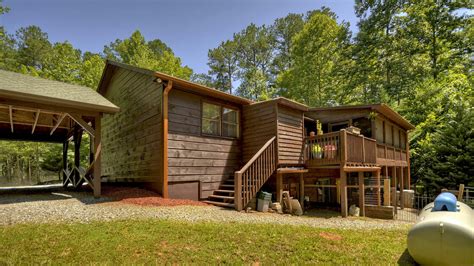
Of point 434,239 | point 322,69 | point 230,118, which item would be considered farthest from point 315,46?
point 434,239

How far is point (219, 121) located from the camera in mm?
10328

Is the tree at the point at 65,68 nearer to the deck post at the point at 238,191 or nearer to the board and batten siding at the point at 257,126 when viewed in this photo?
the board and batten siding at the point at 257,126

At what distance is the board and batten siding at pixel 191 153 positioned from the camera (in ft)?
28.0

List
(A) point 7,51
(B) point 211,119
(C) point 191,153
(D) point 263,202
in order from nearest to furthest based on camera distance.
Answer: (D) point 263,202 < (C) point 191,153 < (B) point 211,119 < (A) point 7,51

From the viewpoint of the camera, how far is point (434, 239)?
3957mm

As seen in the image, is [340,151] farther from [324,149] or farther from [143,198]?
[143,198]

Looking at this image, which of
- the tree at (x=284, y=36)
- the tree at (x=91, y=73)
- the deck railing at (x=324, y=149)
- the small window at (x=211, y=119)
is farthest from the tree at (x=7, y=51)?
the deck railing at (x=324, y=149)

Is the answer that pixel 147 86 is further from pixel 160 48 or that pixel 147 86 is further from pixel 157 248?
pixel 160 48

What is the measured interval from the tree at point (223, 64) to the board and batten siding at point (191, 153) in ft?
74.4

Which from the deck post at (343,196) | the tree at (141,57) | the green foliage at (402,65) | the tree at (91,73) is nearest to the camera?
the deck post at (343,196)

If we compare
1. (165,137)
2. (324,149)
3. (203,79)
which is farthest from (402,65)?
(165,137)

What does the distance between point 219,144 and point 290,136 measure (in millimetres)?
3072

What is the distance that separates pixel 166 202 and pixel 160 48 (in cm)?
2905

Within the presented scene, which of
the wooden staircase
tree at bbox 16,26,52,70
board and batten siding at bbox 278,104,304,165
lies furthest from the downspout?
tree at bbox 16,26,52,70
